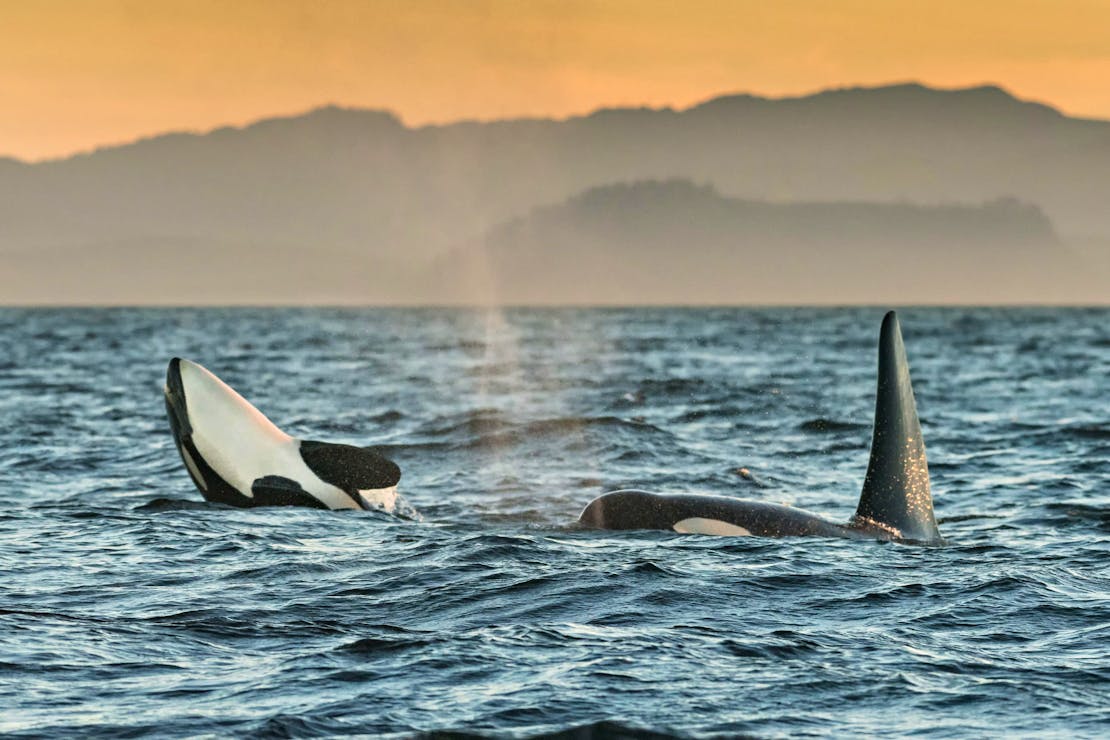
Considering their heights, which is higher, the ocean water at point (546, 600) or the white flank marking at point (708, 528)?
the white flank marking at point (708, 528)

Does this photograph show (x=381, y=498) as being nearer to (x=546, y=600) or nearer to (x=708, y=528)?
(x=708, y=528)

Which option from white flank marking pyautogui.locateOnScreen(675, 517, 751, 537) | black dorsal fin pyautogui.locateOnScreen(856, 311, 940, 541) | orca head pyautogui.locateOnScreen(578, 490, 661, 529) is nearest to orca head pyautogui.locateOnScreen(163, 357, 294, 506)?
orca head pyautogui.locateOnScreen(578, 490, 661, 529)

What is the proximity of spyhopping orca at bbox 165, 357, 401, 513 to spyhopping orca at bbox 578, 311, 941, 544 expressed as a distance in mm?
2514

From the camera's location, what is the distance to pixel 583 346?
79312mm

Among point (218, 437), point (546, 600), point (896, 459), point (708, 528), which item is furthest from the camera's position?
point (218, 437)

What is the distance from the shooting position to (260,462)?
15.4 metres

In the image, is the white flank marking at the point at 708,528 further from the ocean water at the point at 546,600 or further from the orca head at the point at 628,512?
the ocean water at the point at 546,600

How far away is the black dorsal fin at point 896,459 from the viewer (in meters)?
12.8

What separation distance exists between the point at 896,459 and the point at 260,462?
252 inches

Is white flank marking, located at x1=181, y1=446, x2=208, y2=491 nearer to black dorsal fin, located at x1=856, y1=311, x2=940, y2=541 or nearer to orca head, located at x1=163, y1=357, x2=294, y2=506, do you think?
orca head, located at x1=163, y1=357, x2=294, y2=506

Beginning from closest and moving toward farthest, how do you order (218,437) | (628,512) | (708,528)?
1. (708,528)
2. (628,512)
3. (218,437)

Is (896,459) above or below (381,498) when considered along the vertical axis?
above

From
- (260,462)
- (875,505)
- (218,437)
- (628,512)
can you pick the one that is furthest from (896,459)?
(218,437)

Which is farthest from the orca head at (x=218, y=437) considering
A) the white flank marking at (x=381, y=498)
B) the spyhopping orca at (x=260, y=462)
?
the white flank marking at (x=381, y=498)
